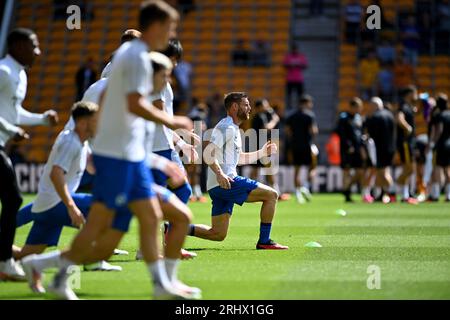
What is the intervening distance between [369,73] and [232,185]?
770 inches

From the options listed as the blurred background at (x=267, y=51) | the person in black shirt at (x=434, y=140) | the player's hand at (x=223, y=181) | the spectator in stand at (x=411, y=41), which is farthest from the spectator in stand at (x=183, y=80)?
the player's hand at (x=223, y=181)

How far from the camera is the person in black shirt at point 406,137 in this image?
22.3 metres

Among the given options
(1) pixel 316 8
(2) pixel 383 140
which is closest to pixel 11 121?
(2) pixel 383 140

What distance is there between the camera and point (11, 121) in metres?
8.79

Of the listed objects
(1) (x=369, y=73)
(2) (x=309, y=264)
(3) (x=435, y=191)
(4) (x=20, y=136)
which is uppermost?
(4) (x=20, y=136)

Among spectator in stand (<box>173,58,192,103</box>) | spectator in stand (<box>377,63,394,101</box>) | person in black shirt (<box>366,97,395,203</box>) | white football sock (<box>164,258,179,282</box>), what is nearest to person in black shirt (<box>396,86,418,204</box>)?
person in black shirt (<box>366,97,395,203</box>)

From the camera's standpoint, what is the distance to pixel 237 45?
31.9 meters

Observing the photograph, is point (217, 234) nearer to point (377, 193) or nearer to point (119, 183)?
point (119, 183)

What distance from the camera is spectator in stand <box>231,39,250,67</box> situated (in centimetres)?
3180

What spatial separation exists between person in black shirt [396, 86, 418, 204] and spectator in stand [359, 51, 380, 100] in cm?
742

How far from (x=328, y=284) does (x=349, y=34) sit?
24.0 meters

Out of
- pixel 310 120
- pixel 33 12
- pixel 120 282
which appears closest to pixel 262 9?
pixel 33 12

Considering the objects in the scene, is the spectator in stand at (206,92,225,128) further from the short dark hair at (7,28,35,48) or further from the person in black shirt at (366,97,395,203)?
the short dark hair at (7,28,35,48)
